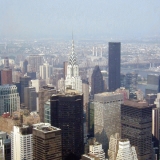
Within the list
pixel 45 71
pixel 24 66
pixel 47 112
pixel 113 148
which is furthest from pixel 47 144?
pixel 24 66

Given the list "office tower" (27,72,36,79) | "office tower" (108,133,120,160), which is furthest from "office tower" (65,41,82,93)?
"office tower" (108,133,120,160)

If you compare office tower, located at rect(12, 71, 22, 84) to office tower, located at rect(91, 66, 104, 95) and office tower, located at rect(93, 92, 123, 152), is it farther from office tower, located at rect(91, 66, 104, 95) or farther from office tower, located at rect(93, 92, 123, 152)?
office tower, located at rect(93, 92, 123, 152)

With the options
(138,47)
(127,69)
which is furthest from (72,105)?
(127,69)

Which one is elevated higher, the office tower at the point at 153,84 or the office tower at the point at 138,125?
the office tower at the point at 153,84

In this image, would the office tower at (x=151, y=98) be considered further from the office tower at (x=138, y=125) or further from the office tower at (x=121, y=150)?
the office tower at (x=121, y=150)

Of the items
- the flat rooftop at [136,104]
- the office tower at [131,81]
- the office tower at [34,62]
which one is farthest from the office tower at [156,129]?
the office tower at [34,62]

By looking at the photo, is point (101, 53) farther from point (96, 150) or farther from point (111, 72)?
point (96, 150)
